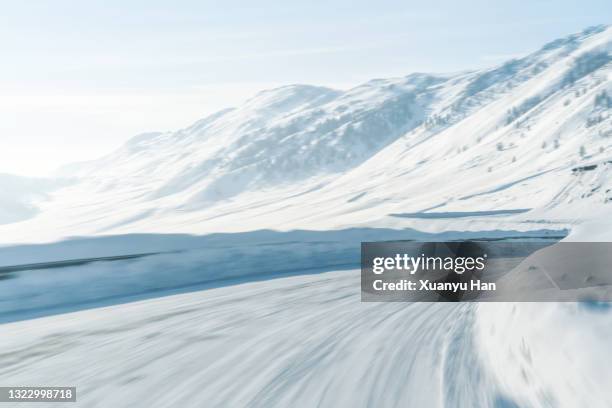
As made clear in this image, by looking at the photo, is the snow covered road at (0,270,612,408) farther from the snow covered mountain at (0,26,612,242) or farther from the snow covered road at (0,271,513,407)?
the snow covered mountain at (0,26,612,242)

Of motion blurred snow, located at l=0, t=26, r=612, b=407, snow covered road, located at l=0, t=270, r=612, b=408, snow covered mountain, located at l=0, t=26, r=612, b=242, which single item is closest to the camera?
snow covered road, located at l=0, t=270, r=612, b=408

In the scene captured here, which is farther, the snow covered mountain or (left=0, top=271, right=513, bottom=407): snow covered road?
the snow covered mountain

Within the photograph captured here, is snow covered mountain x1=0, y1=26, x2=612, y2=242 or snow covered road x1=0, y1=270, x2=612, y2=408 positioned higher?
snow covered mountain x1=0, y1=26, x2=612, y2=242

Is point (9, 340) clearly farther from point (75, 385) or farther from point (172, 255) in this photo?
point (172, 255)

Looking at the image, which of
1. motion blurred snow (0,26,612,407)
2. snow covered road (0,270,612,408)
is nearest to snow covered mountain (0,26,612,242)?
motion blurred snow (0,26,612,407)

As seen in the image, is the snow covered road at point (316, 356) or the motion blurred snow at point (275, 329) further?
the motion blurred snow at point (275, 329)

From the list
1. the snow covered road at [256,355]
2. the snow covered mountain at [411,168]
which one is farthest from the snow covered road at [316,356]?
the snow covered mountain at [411,168]

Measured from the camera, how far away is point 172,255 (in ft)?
33.4

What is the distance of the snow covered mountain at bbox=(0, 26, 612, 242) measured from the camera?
4044 cm

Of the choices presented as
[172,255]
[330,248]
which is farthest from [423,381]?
[330,248]

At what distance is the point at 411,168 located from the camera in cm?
9569

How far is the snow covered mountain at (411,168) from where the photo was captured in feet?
133

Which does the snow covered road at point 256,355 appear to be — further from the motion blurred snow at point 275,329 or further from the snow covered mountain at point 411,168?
the snow covered mountain at point 411,168

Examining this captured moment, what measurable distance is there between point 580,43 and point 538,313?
18412cm
